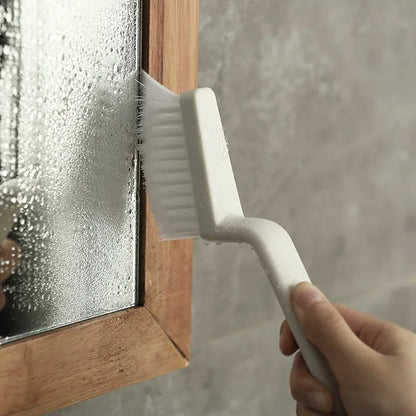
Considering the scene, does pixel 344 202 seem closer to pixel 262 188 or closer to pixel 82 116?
pixel 262 188

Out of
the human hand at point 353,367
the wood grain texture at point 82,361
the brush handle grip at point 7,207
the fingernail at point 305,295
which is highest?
the brush handle grip at point 7,207

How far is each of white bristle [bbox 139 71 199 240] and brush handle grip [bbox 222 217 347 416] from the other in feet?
0.18

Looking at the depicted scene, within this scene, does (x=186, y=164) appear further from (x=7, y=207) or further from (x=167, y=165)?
(x=7, y=207)

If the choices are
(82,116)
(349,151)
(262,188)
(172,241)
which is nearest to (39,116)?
(82,116)

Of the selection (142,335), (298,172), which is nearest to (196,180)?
(142,335)

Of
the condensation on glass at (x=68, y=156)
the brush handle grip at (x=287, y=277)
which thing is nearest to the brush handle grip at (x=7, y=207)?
the condensation on glass at (x=68, y=156)

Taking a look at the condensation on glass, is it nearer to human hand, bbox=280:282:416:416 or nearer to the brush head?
the brush head

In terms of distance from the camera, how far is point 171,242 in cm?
47

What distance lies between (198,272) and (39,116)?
0.22 meters

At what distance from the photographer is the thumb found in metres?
0.35

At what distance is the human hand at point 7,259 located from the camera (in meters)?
0.37

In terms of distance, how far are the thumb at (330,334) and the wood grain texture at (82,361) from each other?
0.44ft

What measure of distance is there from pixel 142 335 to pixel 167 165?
118mm

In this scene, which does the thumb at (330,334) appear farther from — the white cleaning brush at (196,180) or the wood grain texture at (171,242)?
the wood grain texture at (171,242)
